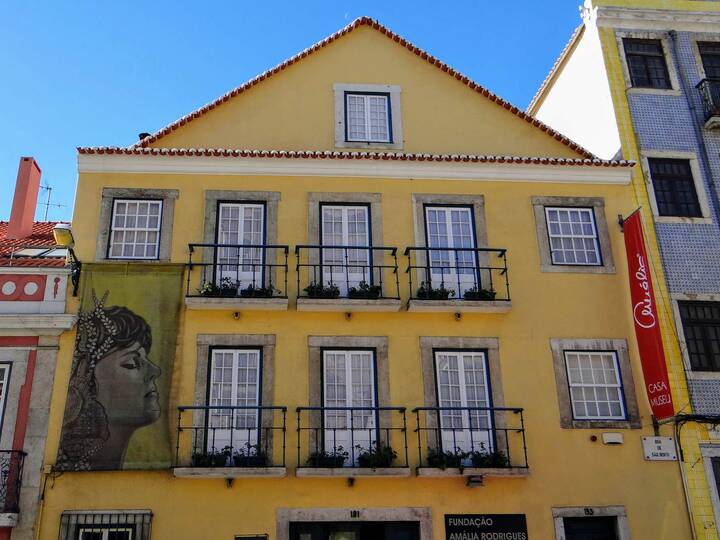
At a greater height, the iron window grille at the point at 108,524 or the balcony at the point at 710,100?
the balcony at the point at 710,100

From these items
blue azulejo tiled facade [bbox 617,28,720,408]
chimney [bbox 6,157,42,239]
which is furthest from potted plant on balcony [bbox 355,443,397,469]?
chimney [bbox 6,157,42,239]

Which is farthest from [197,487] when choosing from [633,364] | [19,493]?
[633,364]

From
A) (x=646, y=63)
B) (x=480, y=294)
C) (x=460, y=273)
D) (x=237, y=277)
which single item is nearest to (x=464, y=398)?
(x=480, y=294)

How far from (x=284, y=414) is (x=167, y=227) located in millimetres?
4127

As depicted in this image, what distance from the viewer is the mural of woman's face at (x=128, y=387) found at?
40.0 ft

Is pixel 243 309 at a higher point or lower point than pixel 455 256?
lower

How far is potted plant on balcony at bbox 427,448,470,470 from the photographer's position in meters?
12.1

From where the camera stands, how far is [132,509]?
11688mm

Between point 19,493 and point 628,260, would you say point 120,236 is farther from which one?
point 628,260

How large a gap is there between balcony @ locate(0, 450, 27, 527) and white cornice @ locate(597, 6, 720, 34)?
560 inches

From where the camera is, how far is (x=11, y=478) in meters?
11.6

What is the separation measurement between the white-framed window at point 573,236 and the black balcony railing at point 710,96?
3.52 meters

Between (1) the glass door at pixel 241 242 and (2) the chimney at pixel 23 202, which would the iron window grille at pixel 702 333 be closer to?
(1) the glass door at pixel 241 242

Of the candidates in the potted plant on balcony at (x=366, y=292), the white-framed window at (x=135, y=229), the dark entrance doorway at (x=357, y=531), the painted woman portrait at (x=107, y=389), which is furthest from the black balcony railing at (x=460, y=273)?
the painted woman portrait at (x=107, y=389)
